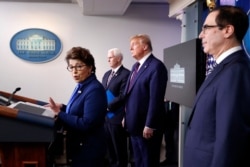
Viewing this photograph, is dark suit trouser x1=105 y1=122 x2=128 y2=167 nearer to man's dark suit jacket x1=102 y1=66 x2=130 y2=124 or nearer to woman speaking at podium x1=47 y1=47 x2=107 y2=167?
man's dark suit jacket x1=102 y1=66 x2=130 y2=124

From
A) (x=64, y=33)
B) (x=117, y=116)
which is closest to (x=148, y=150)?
(x=117, y=116)

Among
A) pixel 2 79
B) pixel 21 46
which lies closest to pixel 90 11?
pixel 21 46

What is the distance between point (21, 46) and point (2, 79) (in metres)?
0.56

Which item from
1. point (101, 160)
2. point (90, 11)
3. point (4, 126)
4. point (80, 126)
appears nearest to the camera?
point (4, 126)

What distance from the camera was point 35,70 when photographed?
4.75 m

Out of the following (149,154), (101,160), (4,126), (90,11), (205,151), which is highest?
(90,11)

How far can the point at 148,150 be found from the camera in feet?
8.64

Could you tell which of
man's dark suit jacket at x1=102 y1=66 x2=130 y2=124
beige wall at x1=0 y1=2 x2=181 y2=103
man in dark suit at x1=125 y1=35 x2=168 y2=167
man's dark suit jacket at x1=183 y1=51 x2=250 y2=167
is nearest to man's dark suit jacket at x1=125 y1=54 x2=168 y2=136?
man in dark suit at x1=125 y1=35 x2=168 y2=167

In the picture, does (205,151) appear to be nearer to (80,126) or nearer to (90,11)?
(80,126)

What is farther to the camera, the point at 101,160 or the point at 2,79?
the point at 2,79

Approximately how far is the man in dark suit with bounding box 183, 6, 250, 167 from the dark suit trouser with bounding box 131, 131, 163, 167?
1148mm

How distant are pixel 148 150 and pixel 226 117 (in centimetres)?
150

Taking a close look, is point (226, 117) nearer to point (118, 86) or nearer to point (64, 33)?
point (118, 86)

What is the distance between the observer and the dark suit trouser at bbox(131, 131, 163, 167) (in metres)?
2.63
